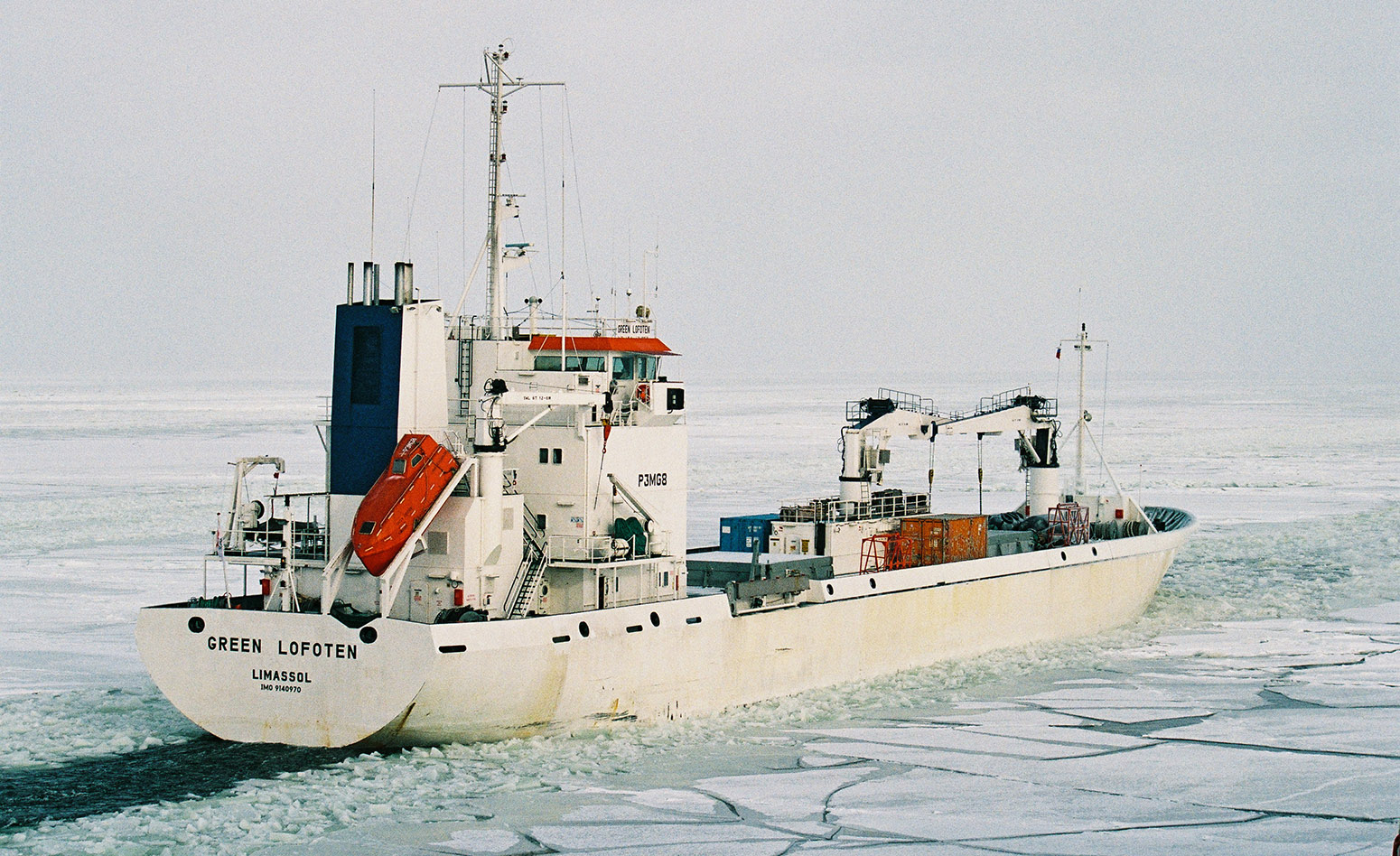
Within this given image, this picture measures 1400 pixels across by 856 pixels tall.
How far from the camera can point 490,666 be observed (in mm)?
16234

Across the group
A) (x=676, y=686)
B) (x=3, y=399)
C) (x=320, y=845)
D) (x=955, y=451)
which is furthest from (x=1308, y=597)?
(x=3, y=399)

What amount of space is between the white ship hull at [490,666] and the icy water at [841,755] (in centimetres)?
35

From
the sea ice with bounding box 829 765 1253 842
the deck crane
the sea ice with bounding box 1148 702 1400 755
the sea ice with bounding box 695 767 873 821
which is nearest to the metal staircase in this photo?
the sea ice with bounding box 695 767 873 821

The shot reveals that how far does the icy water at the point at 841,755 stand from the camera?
13.5 m

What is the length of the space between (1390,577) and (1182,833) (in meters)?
19.5

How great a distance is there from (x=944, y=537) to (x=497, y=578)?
9.61 metres

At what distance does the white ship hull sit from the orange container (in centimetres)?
292

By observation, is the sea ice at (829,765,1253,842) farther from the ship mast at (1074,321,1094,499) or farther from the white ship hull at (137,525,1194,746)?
the ship mast at (1074,321,1094,499)

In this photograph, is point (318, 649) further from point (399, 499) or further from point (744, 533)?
point (744, 533)

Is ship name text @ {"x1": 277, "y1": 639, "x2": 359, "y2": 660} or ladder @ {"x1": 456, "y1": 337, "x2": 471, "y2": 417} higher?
ladder @ {"x1": 456, "y1": 337, "x2": 471, "y2": 417}

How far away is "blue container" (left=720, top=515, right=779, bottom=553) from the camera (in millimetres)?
24500

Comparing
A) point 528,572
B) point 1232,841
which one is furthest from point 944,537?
point 1232,841

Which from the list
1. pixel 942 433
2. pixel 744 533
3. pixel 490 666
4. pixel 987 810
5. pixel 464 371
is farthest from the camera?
pixel 942 433

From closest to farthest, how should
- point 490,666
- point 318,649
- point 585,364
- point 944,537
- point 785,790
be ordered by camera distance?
point 785,790, point 318,649, point 490,666, point 585,364, point 944,537
